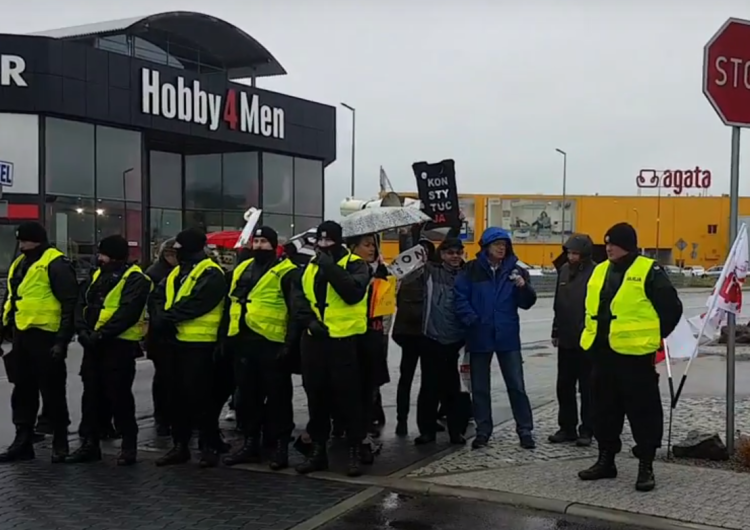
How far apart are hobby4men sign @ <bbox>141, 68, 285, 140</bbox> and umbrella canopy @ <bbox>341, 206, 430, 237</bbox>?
20.5 meters

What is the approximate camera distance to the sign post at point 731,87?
7.20m

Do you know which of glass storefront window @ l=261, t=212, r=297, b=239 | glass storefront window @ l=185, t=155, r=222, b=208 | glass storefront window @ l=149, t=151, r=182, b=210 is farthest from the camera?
glass storefront window @ l=261, t=212, r=297, b=239

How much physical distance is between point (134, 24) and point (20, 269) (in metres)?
21.9

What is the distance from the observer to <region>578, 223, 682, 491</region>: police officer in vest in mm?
6406

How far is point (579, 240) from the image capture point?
26.0 ft

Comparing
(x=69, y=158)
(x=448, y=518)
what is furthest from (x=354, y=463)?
(x=69, y=158)

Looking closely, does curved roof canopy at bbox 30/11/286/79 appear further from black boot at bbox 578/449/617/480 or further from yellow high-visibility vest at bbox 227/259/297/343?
black boot at bbox 578/449/617/480

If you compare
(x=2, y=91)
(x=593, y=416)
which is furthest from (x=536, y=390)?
(x=2, y=91)

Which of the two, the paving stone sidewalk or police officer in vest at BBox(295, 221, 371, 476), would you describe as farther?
police officer in vest at BBox(295, 221, 371, 476)

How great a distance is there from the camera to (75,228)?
83.1ft

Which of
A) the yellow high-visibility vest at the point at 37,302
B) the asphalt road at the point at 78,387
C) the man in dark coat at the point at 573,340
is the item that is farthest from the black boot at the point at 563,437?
the asphalt road at the point at 78,387

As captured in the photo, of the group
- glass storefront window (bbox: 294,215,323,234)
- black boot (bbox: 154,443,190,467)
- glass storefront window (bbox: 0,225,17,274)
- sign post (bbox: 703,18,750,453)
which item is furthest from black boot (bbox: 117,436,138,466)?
glass storefront window (bbox: 294,215,323,234)

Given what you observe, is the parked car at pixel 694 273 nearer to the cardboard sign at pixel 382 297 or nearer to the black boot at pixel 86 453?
the cardboard sign at pixel 382 297

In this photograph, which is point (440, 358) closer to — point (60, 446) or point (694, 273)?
point (60, 446)
